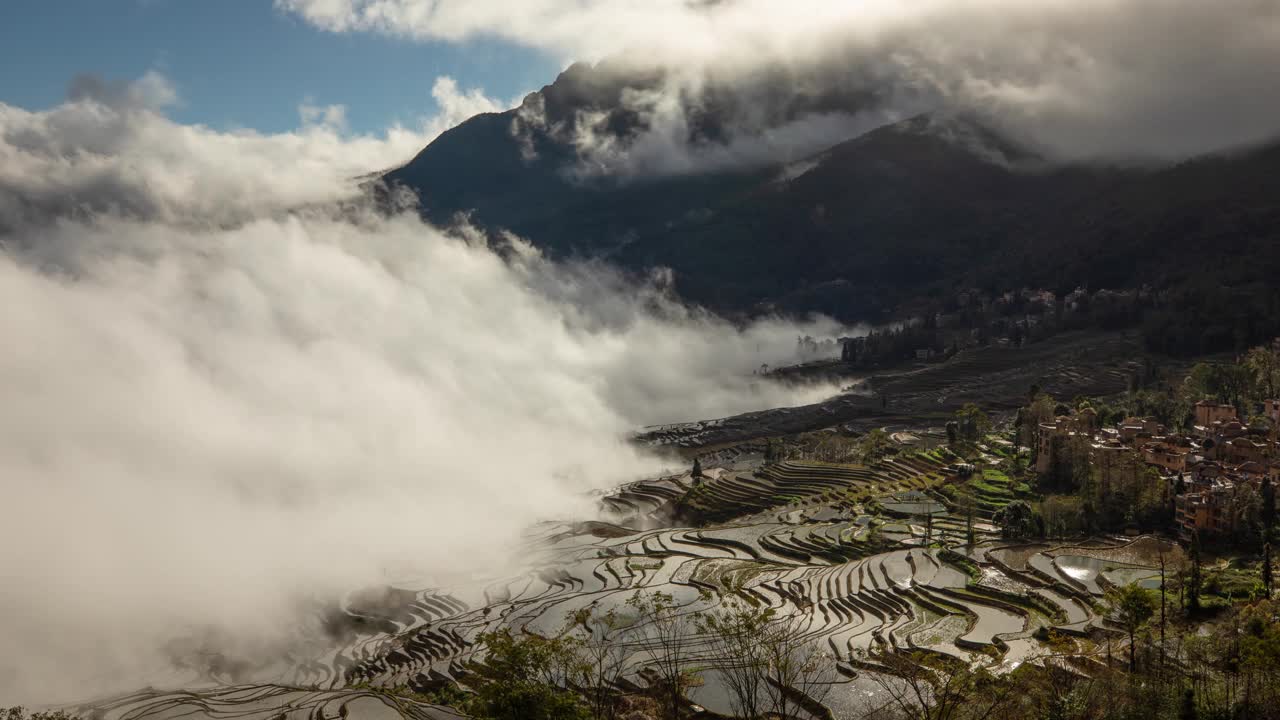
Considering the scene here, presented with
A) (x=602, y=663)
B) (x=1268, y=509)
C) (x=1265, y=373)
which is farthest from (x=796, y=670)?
(x=1265, y=373)

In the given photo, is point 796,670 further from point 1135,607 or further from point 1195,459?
point 1195,459

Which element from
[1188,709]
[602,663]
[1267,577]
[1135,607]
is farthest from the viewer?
[1267,577]

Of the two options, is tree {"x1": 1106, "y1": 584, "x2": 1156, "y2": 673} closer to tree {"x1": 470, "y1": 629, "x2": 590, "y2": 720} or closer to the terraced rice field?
the terraced rice field

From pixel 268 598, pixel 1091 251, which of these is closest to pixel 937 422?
pixel 268 598

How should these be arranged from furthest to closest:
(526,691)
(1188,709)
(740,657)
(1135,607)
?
(1135,607) < (740,657) < (526,691) < (1188,709)

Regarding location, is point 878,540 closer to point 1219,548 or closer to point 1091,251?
point 1219,548

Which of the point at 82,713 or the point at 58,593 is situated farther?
the point at 58,593

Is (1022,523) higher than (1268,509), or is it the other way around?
(1268,509)

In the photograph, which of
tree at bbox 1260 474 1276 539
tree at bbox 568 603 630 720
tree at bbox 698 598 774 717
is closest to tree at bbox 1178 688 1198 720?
tree at bbox 698 598 774 717

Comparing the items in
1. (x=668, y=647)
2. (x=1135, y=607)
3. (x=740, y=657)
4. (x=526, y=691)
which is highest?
(x=526, y=691)
